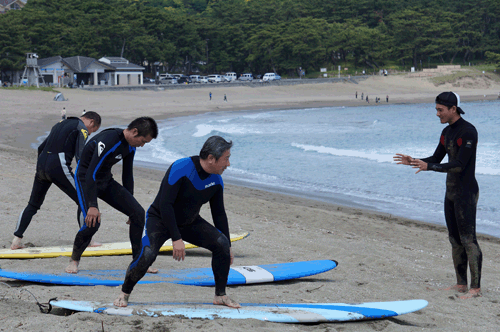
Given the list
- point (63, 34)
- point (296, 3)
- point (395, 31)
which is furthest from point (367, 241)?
point (296, 3)

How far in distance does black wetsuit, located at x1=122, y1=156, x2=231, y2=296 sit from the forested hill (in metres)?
60.3

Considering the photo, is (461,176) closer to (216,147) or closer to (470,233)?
(470,233)

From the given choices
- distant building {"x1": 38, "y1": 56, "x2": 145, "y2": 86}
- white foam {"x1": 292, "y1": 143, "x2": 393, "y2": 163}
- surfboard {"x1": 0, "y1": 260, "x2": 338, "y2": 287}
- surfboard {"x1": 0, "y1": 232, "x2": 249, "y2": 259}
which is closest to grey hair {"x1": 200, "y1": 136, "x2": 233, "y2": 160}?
surfboard {"x1": 0, "y1": 260, "x2": 338, "y2": 287}

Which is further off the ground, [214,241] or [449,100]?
[449,100]

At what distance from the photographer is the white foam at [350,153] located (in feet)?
63.2

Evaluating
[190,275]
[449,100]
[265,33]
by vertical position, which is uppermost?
[265,33]

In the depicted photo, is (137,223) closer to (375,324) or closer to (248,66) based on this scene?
(375,324)

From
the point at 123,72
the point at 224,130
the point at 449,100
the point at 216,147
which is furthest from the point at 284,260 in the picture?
the point at 123,72

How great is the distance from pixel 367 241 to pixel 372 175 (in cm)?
846

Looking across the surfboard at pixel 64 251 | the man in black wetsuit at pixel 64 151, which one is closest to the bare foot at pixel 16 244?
the surfboard at pixel 64 251

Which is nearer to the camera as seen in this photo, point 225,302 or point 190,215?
point 190,215

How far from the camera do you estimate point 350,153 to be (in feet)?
68.9

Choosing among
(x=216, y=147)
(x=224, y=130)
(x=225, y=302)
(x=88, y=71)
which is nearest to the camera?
(x=216, y=147)

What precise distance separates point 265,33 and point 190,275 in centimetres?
7884
